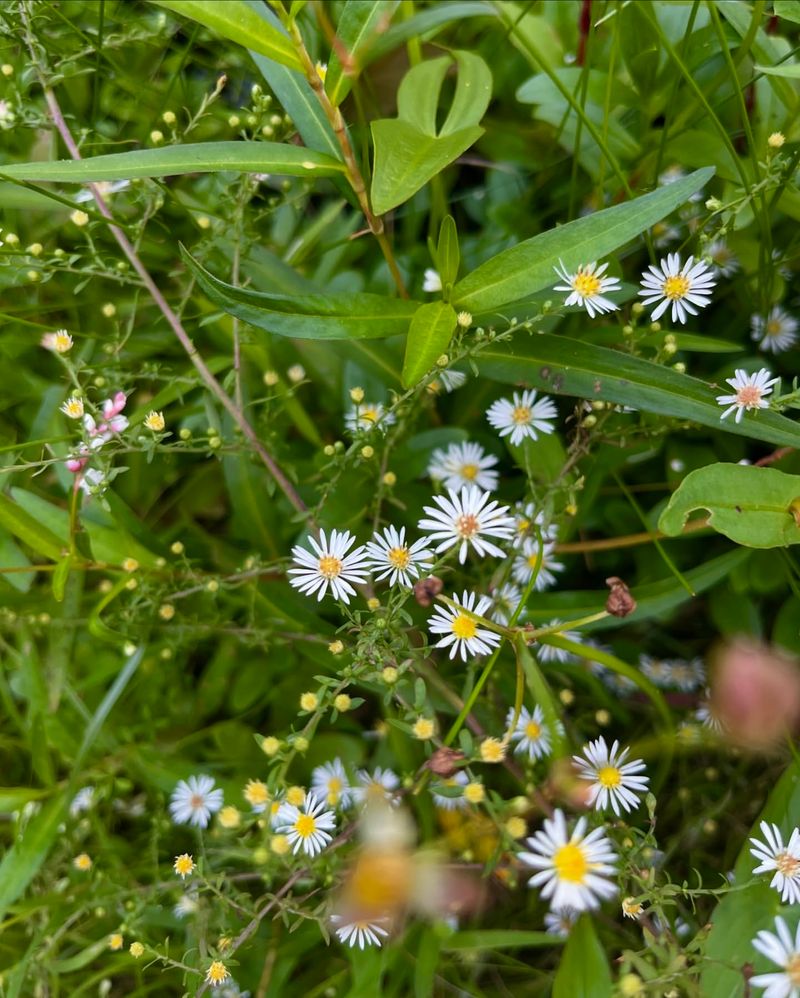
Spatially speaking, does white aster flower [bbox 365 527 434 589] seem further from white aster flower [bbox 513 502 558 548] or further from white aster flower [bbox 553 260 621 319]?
white aster flower [bbox 553 260 621 319]

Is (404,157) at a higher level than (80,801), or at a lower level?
higher

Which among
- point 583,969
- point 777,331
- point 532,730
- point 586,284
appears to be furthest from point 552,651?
point 777,331

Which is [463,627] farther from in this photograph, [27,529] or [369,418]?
[27,529]

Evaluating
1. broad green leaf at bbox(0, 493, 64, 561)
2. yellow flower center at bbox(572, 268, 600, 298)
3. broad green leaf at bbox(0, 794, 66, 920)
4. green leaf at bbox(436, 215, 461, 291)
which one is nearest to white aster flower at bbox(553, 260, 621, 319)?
yellow flower center at bbox(572, 268, 600, 298)

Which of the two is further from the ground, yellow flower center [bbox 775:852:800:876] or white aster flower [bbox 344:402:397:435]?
white aster flower [bbox 344:402:397:435]

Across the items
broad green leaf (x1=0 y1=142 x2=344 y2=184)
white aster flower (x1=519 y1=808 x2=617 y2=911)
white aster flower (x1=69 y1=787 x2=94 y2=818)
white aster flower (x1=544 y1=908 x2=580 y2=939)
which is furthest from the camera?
white aster flower (x1=69 y1=787 x2=94 y2=818)

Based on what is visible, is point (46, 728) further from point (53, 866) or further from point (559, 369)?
point (559, 369)
